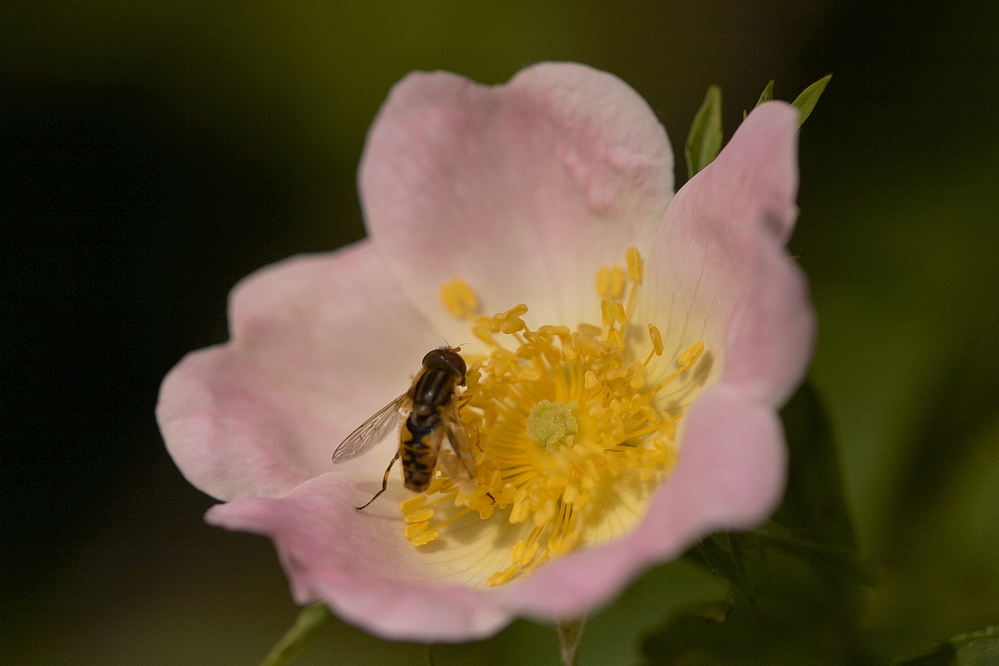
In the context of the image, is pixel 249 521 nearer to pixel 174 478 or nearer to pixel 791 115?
pixel 791 115

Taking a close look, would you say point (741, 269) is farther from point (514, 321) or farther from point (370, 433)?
point (370, 433)

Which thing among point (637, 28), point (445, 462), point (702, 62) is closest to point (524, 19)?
point (637, 28)

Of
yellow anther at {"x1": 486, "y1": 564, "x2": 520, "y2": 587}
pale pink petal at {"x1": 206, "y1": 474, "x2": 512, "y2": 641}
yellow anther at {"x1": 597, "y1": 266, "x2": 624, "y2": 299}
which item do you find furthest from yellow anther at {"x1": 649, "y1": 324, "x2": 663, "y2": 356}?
pale pink petal at {"x1": 206, "y1": 474, "x2": 512, "y2": 641}

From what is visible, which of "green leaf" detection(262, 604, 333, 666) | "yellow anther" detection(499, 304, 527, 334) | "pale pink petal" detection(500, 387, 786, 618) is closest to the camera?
"pale pink petal" detection(500, 387, 786, 618)

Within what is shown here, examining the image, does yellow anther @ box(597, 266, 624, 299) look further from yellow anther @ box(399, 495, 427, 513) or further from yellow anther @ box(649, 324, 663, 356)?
yellow anther @ box(399, 495, 427, 513)

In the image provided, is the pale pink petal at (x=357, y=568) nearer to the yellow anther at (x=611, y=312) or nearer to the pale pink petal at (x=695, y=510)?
the pale pink petal at (x=695, y=510)

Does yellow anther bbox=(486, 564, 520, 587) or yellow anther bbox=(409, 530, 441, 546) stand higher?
yellow anther bbox=(409, 530, 441, 546)

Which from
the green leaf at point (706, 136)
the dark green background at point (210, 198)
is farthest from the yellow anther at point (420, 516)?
the dark green background at point (210, 198)
